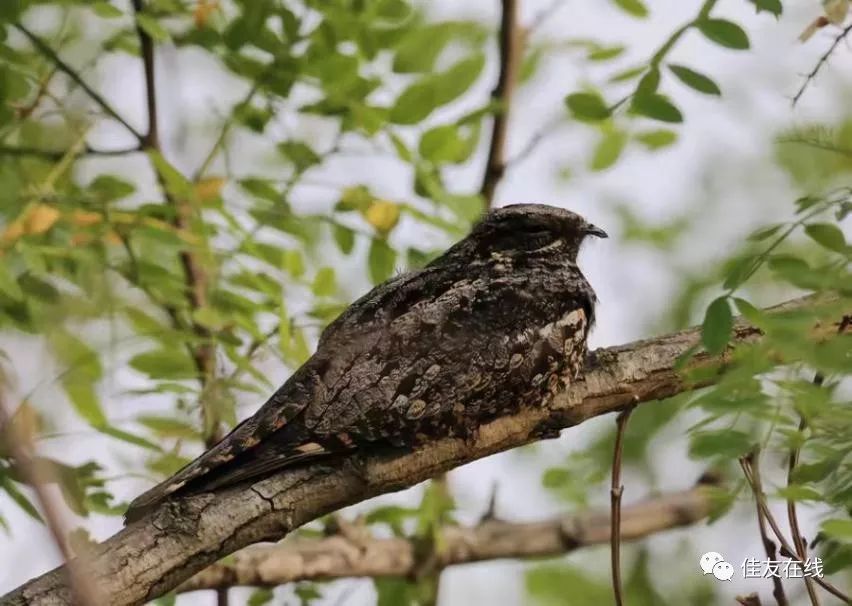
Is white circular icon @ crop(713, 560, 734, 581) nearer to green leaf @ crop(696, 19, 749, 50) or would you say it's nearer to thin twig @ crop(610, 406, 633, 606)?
thin twig @ crop(610, 406, 633, 606)

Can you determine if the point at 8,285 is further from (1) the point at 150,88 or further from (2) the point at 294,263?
(1) the point at 150,88

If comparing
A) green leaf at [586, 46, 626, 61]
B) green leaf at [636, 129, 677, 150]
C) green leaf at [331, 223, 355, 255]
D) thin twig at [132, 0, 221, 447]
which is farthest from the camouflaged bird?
green leaf at [636, 129, 677, 150]

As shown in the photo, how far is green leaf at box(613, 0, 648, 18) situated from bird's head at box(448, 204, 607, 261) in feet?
3.07

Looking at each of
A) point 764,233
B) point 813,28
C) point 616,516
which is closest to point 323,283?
point 616,516

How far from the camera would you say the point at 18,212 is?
12.3 feet

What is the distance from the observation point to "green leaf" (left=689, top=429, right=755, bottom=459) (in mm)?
2217

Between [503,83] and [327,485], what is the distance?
243 cm

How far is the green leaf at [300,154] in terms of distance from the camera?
158 inches

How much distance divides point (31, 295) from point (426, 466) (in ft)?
4.89

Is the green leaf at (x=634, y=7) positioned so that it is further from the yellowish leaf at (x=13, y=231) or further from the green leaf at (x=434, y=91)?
the yellowish leaf at (x=13, y=231)

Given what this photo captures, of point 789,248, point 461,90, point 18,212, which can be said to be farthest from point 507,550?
point 18,212

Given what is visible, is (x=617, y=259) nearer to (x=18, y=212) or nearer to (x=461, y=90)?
(x=461, y=90)

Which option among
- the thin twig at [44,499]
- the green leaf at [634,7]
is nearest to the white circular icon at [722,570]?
the green leaf at [634,7]

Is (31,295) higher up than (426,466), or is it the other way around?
(31,295)
